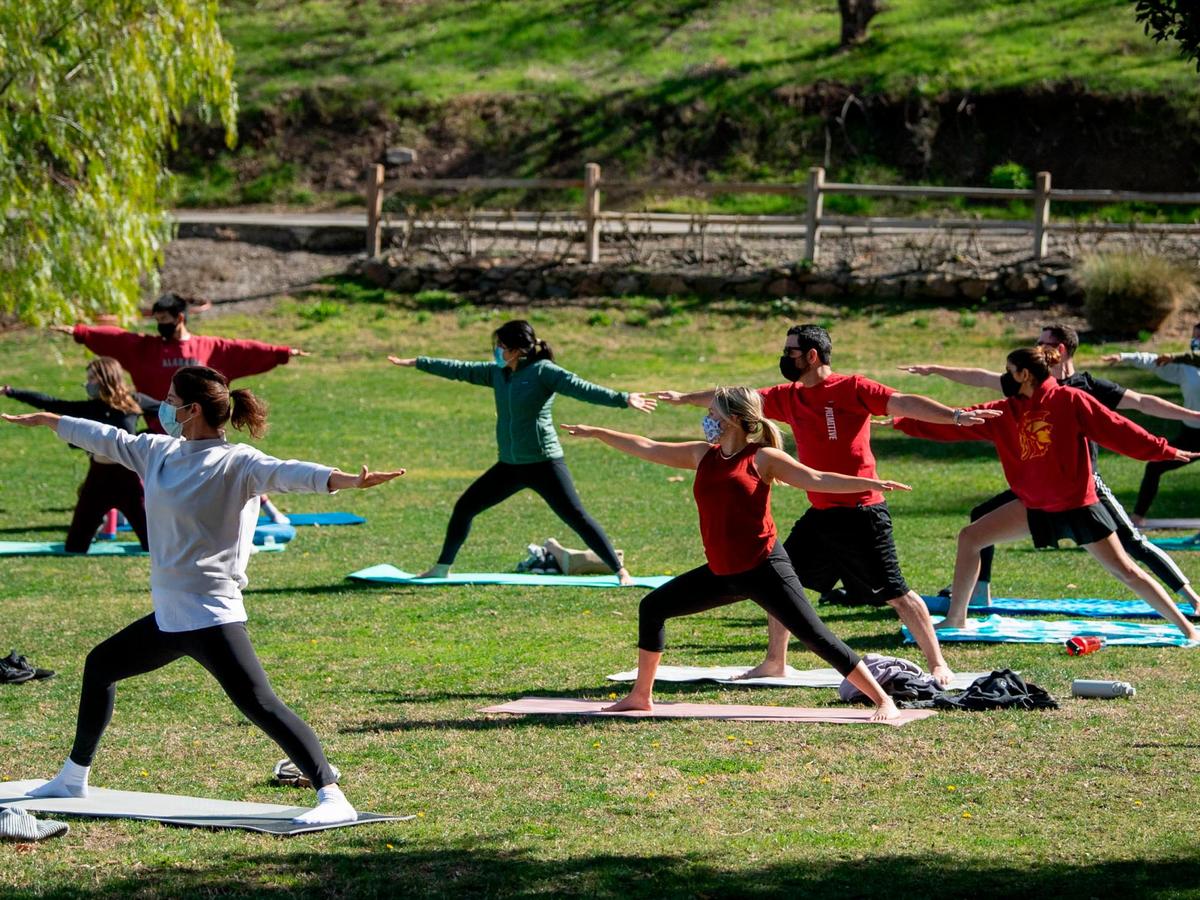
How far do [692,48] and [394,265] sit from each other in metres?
18.1

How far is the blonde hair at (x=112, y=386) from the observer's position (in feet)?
43.2

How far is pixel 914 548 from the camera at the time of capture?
1425cm

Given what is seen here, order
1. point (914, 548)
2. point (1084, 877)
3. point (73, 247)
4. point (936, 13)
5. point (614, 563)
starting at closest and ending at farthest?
1. point (1084, 877)
2. point (614, 563)
3. point (914, 548)
4. point (73, 247)
5. point (936, 13)

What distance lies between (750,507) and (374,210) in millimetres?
24816

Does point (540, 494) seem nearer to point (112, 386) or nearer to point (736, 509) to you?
point (112, 386)

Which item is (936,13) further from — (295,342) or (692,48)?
(295,342)

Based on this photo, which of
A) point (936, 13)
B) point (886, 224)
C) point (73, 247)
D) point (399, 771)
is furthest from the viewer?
point (936, 13)

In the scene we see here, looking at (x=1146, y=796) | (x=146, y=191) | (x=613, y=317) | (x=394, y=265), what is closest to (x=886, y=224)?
(x=613, y=317)

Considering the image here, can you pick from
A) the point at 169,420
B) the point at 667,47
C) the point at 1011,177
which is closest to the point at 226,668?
the point at 169,420

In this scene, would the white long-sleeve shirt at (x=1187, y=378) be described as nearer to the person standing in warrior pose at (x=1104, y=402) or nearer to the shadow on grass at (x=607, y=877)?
the person standing in warrior pose at (x=1104, y=402)

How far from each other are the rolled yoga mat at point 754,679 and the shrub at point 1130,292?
18238 millimetres

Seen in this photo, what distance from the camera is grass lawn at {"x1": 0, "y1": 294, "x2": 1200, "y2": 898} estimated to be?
5977 mm

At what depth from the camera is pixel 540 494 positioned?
11891 millimetres

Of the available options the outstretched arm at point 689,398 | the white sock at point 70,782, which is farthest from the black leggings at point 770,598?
the white sock at point 70,782
